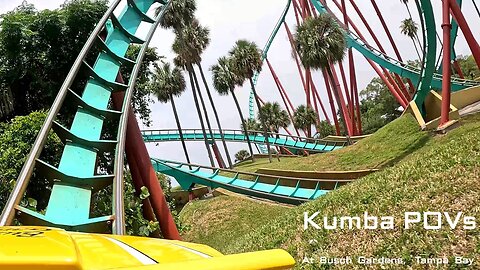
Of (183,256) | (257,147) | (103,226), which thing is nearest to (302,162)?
(257,147)

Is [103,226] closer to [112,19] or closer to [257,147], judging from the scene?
[112,19]

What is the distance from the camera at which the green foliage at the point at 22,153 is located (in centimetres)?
963

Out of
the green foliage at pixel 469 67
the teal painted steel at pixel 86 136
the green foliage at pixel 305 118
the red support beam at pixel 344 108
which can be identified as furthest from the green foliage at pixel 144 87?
the green foliage at pixel 469 67

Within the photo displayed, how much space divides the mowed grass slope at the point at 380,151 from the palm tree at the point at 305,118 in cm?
1523

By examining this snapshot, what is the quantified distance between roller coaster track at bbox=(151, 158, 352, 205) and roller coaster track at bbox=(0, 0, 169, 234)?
9.25 metres

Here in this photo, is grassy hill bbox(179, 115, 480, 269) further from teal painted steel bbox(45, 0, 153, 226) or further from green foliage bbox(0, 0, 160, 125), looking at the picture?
green foliage bbox(0, 0, 160, 125)

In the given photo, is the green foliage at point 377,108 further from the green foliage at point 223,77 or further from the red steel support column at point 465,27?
the red steel support column at point 465,27

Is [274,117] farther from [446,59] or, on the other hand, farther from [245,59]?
[446,59]

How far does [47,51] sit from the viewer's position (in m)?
14.1

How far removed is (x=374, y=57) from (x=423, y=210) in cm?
2240

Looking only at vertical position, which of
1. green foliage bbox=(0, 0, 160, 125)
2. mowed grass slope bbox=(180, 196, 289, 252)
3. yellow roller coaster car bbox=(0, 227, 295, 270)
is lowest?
mowed grass slope bbox=(180, 196, 289, 252)

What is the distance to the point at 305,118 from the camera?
38594 millimetres

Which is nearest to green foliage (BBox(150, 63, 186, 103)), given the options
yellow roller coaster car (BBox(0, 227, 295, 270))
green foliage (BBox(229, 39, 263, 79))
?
green foliage (BBox(229, 39, 263, 79))

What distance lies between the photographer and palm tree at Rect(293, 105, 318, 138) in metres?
38.6
